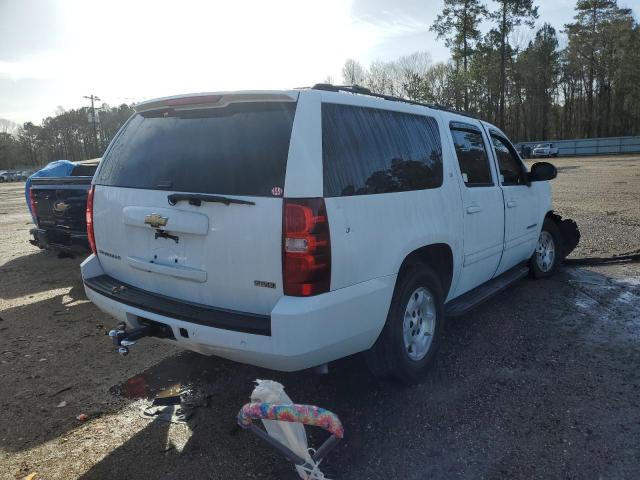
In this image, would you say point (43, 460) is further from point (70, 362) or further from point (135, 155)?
point (135, 155)

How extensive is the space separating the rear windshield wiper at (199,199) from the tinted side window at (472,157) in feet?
7.16

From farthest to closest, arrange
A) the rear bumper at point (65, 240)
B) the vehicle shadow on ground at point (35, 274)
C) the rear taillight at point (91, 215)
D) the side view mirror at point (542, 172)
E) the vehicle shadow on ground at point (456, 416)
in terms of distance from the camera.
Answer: the vehicle shadow on ground at point (35, 274)
the rear bumper at point (65, 240)
the side view mirror at point (542, 172)
the rear taillight at point (91, 215)
the vehicle shadow on ground at point (456, 416)

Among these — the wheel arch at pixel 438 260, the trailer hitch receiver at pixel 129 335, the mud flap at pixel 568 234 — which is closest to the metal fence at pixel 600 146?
the mud flap at pixel 568 234

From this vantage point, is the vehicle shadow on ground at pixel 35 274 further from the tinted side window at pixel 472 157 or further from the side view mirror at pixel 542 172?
the side view mirror at pixel 542 172

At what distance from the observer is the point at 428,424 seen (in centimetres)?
305

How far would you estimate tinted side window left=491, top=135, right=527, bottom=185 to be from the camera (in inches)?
194

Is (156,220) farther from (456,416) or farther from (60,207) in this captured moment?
(60,207)

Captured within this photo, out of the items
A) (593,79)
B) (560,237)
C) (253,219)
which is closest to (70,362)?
(253,219)

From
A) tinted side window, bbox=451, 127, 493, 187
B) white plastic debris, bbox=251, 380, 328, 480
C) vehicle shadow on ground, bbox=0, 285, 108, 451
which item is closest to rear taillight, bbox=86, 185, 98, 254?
vehicle shadow on ground, bbox=0, 285, 108, 451

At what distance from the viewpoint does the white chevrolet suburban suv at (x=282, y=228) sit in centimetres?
259

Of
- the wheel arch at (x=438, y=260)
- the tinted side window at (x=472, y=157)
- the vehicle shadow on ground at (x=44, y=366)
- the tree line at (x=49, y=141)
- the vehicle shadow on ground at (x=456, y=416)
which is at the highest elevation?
the tree line at (x=49, y=141)

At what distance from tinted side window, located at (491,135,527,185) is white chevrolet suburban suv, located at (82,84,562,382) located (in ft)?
4.21

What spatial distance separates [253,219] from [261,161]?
1.10 feet

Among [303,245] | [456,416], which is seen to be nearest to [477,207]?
[456,416]
